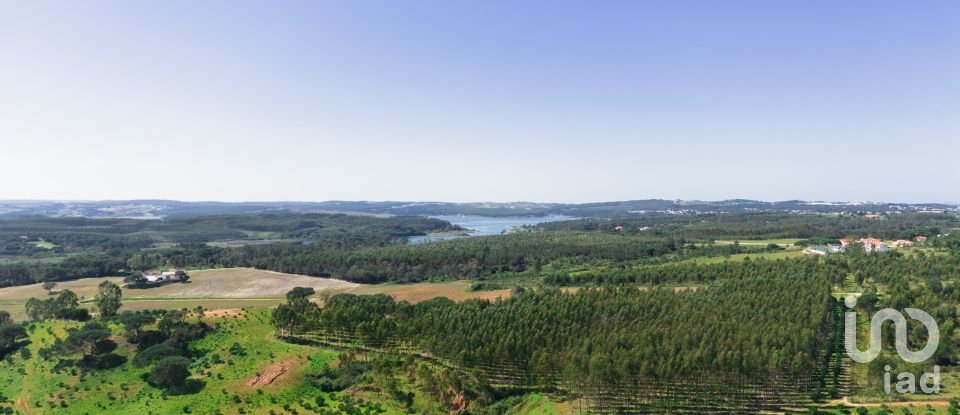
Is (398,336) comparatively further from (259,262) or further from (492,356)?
(259,262)

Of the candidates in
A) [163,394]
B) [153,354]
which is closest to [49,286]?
[153,354]

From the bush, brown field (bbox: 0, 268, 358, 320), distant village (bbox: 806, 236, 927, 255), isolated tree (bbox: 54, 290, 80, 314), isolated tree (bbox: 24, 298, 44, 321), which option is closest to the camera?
the bush

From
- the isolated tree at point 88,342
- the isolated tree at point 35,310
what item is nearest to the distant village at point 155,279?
the isolated tree at point 35,310

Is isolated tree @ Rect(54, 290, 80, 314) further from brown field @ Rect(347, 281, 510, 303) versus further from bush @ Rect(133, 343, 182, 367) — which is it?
brown field @ Rect(347, 281, 510, 303)

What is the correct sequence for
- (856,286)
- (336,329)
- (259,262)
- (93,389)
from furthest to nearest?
(259,262) → (856,286) → (336,329) → (93,389)

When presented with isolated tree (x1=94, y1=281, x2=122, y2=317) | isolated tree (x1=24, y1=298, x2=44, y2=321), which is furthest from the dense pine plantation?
isolated tree (x1=24, y1=298, x2=44, y2=321)

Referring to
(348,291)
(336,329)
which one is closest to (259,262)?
(348,291)

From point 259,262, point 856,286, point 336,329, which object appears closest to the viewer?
point 336,329

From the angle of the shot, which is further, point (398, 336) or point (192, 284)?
point (192, 284)
